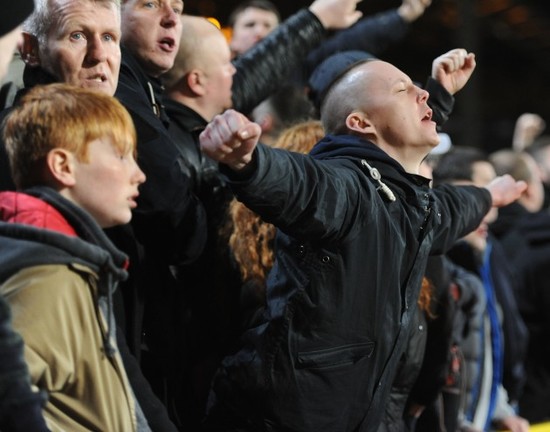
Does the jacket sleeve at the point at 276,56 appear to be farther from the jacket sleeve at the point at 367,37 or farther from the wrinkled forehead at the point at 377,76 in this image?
the wrinkled forehead at the point at 377,76

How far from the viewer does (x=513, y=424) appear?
191 inches

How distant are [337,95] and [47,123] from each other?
3.75ft

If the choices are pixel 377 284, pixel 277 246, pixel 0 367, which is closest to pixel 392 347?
pixel 377 284

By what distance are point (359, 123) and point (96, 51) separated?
0.82m

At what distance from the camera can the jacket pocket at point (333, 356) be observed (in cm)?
292

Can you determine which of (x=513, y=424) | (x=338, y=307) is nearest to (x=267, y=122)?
(x=338, y=307)

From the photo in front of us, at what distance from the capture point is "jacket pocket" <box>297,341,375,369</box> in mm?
2920

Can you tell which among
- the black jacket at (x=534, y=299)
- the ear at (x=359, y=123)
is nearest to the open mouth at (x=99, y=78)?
the ear at (x=359, y=123)

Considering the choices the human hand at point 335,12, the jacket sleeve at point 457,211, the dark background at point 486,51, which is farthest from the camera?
the dark background at point 486,51

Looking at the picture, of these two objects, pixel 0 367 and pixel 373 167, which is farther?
pixel 373 167

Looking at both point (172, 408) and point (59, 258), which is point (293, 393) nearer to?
point (172, 408)

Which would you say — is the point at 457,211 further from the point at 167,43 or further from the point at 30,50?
the point at 30,50

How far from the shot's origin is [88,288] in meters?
2.34

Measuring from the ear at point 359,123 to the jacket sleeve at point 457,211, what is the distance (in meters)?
0.39
